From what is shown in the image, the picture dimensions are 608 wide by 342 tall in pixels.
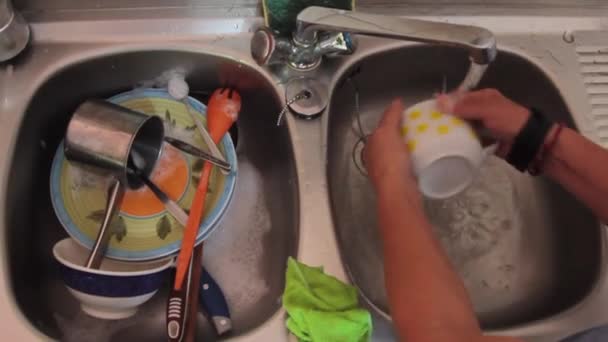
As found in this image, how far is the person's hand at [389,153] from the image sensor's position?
1.84ft

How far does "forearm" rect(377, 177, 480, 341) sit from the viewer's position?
1.61 ft

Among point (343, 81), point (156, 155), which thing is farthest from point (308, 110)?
point (156, 155)

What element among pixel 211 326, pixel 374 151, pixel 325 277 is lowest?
pixel 211 326

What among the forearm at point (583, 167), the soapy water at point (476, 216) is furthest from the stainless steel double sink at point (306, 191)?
the forearm at point (583, 167)

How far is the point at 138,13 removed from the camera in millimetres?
760

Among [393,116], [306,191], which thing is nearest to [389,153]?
[393,116]

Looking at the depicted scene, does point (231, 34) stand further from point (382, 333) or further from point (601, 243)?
point (601, 243)

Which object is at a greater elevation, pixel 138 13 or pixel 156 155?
pixel 138 13

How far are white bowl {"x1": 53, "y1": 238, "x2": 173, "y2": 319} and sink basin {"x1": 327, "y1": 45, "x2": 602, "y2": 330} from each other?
237mm

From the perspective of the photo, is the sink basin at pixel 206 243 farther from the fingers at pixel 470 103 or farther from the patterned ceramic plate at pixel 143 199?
the fingers at pixel 470 103

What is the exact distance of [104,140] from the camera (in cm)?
65

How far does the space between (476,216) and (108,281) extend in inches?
18.6

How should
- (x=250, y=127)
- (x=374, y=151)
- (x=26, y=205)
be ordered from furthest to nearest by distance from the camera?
1. (x=250, y=127)
2. (x=26, y=205)
3. (x=374, y=151)

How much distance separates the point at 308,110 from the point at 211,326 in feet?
0.92
